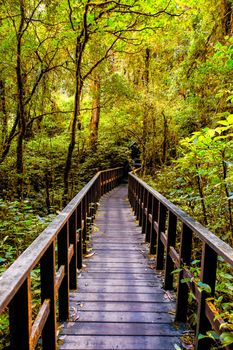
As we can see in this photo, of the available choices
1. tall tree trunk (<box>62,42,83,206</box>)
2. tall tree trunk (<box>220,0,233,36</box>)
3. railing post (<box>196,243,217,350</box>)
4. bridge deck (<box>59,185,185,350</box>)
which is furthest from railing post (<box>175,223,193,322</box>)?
tall tree trunk (<box>62,42,83,206</box>)

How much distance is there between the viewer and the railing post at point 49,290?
2.14m

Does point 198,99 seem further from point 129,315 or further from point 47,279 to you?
point 47,279

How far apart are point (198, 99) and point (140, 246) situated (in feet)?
16.7

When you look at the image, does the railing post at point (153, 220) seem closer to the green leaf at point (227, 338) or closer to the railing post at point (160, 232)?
the railing post at point (160, 232)

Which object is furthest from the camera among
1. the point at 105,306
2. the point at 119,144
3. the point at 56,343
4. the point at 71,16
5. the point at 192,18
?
the point at 119,144

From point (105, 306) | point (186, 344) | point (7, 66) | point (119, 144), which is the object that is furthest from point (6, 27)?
point (119, 144)

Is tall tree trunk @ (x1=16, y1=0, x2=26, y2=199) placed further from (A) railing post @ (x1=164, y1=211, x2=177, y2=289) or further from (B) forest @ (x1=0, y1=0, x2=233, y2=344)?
(A) railing post @ (x1=164, y1=211, x2=177, y2=289)

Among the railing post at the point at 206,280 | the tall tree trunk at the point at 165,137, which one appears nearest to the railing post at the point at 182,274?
the railing post at the point at 206,280

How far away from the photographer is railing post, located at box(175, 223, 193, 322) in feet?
9.37

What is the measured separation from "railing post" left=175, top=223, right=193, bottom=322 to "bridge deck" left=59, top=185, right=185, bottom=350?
0.14 m

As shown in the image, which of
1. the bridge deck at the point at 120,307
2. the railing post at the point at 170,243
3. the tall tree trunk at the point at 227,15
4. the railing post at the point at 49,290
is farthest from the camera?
the tall tree trunk at the point at 227,15

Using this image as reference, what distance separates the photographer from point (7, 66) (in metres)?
8.28

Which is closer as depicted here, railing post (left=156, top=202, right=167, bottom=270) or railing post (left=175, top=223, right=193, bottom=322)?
railing post (left=175, top=223, right=193, bottom=322)

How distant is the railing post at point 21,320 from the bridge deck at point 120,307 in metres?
1.15
